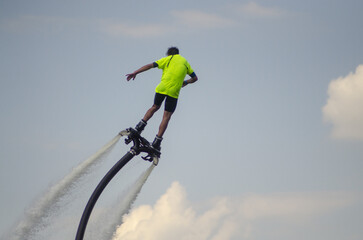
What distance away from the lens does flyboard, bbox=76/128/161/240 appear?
87.9 feet

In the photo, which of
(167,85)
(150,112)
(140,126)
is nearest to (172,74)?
(167,85)

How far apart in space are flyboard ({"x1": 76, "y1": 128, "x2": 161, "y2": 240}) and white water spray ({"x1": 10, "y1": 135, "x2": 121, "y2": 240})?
5.02 ft

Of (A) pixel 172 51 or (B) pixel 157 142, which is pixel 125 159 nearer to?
(B) pixel 157 142

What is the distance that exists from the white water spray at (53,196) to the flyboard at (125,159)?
5.02 ft

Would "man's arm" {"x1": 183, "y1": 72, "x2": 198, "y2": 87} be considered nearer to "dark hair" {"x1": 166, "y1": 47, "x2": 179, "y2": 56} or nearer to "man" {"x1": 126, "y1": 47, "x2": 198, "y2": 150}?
"man" {"x1": 126, "y1": 47, "x2": 198, "y2": 150}

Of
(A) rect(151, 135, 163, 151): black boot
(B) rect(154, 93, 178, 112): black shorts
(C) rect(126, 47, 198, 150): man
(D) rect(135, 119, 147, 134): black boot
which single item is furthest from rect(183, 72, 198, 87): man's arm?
(A) rect(151, 135, 163, 151): black boot

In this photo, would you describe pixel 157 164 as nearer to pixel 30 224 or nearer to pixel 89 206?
pixel 89 206

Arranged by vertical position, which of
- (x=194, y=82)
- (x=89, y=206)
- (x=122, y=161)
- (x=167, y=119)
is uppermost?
(x=194, y=82)

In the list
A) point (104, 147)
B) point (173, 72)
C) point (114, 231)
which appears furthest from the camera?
point (114, 231)

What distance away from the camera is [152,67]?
2681 cm

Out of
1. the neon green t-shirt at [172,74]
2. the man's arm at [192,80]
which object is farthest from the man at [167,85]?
the man's arm at [192,80]

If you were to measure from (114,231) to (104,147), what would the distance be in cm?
523

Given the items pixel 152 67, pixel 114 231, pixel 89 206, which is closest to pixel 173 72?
pixel 152 67

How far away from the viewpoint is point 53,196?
31750 mm
